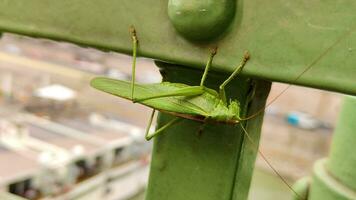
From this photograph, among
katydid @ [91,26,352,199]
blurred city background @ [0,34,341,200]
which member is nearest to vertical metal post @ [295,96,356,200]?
katydid @ [91,26,352,199]

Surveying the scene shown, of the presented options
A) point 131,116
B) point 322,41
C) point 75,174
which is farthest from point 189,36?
point 131,116

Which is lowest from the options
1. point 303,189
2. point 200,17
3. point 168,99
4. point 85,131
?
point 85,131

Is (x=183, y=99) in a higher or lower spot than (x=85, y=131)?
higher

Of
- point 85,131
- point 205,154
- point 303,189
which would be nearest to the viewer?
point 205,154

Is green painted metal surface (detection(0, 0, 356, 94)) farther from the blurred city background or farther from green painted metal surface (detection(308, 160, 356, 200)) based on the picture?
the blurred city background

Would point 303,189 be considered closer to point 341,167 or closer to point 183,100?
point 341,167

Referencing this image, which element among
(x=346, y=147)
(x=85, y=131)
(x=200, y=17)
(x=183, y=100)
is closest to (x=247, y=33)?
(x=200, y=17)
